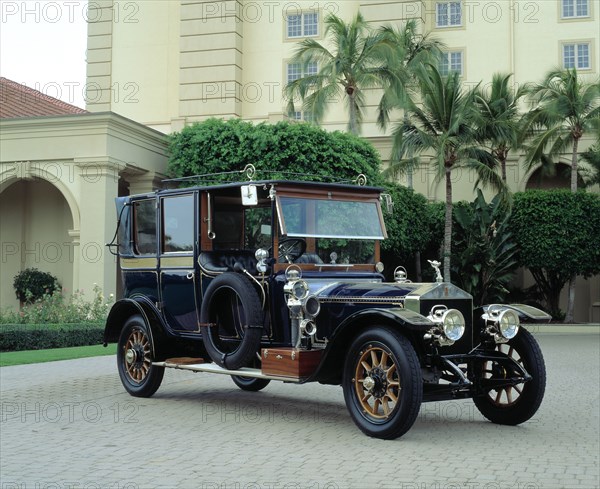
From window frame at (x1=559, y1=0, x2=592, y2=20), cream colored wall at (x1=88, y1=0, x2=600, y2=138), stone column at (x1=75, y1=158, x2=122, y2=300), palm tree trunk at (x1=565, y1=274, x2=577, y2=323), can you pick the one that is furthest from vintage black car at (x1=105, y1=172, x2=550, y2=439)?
window frame at (x1=559, y1=0, x2=592, y2=20)

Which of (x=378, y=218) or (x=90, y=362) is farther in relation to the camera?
(x=90, y=362)

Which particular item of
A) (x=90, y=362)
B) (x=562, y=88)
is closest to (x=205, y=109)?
(x=562, y=88)

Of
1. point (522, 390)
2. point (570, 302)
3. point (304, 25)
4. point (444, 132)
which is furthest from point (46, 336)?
point (304, 25)

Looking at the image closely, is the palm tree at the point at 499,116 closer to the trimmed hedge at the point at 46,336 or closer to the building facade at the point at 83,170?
the building facade at the point at 83,170

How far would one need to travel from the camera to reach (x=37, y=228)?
3023cm

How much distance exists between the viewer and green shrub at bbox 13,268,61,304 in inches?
1118

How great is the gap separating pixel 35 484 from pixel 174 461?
46.4 inches

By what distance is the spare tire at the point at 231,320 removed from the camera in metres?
9.09

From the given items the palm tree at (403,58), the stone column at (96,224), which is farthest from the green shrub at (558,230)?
the stone column at (96,224)

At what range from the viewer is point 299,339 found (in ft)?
29.2

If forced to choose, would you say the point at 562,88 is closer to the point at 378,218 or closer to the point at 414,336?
the point at 378,218

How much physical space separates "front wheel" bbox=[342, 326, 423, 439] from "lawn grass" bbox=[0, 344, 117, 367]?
8.51m

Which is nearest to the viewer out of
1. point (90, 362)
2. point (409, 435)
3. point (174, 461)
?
point (174, 461)

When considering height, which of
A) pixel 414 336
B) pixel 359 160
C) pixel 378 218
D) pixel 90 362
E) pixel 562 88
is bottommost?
pixel 90 362
